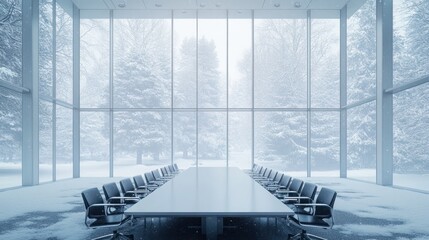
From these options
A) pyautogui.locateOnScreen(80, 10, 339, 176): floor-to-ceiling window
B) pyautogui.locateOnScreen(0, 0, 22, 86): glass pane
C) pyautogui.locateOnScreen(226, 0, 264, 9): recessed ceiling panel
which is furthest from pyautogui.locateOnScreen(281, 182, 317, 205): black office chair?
pyautogui.locateOnScreen(0, 0, 22, 86): glass pane

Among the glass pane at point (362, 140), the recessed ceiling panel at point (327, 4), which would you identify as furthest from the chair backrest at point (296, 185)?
the glass pane at point (362, 140)

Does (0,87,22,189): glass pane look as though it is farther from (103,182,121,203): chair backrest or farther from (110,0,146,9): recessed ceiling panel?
(103,182,121,203): chair backrest

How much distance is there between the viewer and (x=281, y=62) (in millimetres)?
15445

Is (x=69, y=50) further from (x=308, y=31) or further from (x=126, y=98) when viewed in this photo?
(x=308, y=31)

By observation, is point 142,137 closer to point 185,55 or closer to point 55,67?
point 185,55

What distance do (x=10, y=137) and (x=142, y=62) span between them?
763 cm

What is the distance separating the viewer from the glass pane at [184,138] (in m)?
11.8

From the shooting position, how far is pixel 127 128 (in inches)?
597

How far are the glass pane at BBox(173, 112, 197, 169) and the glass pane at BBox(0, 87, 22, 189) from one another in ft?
22.3

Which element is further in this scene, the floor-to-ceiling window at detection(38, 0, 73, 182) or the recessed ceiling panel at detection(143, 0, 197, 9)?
the recessed ceiling panel at detection(143, 0, 197, 9)

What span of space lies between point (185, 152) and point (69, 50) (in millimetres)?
5799

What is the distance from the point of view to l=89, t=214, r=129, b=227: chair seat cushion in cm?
322

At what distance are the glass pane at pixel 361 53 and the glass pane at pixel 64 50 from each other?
45.5 ft

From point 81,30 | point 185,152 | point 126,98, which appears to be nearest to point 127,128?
point 126,98
